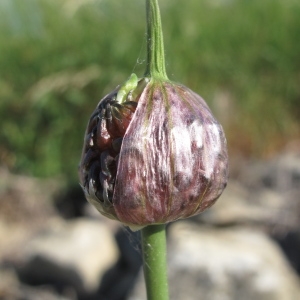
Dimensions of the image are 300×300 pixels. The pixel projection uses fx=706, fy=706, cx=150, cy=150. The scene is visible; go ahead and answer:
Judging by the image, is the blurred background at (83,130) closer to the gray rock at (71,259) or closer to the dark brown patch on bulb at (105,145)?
the gray rock at (71,259)

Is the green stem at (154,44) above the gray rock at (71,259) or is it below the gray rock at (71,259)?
above

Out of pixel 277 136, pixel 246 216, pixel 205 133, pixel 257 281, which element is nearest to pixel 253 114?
pixel 277 136

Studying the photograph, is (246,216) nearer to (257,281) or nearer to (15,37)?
(257,281)

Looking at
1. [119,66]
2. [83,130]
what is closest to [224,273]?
[83,130]

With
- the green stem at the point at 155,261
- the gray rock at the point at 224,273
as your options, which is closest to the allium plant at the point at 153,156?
the green stem at the point at 155,261

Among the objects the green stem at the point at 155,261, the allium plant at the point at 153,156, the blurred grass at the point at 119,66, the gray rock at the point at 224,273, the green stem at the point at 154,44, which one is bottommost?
the gray rock at the point at 224,273
